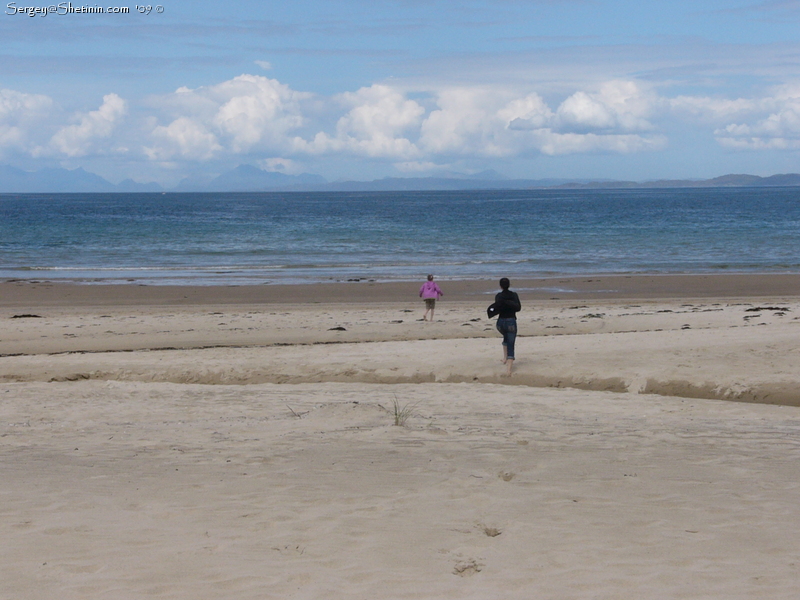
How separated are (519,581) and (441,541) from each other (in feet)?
2.53

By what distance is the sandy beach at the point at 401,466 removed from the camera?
4.64 meters

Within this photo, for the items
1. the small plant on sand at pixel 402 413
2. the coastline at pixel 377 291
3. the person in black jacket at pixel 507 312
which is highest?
the person in black jacket at pixel 507 312

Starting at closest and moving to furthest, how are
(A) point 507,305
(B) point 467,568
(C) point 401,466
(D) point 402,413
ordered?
(B) point 467,568 → (C) point 401,466 → (D) point 402,413 → (A) point 507,305

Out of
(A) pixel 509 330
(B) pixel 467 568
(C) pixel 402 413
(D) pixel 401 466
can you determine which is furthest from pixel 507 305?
(B) pixel 467 568

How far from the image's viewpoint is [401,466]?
689 centimetres

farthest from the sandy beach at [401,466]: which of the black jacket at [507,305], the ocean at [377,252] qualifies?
the ocean at [377,252]

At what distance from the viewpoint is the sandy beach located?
4.64 m

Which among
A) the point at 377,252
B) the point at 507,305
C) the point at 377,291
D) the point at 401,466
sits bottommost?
the point at 401,466

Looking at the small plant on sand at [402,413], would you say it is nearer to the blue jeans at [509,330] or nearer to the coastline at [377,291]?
the blue jeans at [509,330]

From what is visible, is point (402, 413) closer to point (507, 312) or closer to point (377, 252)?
point (507, 312)

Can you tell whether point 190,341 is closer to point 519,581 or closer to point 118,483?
point 118,483

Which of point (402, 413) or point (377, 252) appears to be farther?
point (377, 252)

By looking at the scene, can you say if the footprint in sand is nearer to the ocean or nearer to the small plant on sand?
the small plant on sand

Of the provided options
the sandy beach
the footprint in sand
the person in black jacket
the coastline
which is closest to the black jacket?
the person in black jacket
